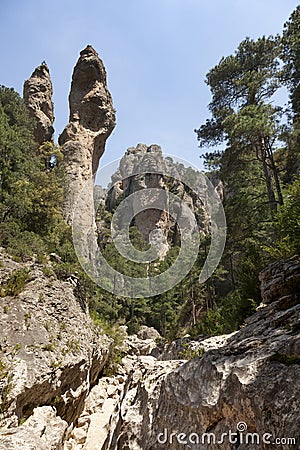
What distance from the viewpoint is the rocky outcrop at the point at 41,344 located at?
7383mm

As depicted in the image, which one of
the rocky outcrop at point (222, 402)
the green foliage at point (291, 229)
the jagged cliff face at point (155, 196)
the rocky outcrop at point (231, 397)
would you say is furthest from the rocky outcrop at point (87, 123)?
the rocky outcrop at point (231, 397)

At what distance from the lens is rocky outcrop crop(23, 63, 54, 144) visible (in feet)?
102

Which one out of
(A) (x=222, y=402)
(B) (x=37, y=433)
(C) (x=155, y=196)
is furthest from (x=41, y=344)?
(C) (x=155, y=196)

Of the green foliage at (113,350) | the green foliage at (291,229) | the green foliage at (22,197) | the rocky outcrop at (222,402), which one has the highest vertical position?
the green foliage at (22,197)

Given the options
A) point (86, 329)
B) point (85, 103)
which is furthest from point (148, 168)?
point (86, 329)

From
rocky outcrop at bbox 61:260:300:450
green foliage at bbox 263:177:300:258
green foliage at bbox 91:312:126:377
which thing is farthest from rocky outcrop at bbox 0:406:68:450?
green foliage at bbox 91:312:126:377

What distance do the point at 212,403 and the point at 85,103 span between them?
1388 inches

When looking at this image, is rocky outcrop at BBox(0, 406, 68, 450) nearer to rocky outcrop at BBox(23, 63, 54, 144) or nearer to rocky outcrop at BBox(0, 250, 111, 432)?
rocky outcrop at BBox(0, 250, 111, 432)

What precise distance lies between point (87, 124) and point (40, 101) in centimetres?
522

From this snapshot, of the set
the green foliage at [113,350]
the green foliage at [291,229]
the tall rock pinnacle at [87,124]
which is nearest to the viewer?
the green foliage at [291,229]

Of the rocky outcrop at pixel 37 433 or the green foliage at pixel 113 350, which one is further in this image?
the green foliage at pixel 113 350

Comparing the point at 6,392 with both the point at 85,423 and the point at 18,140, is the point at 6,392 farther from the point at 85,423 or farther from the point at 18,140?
the point at 18,140

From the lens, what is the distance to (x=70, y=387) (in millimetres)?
9633

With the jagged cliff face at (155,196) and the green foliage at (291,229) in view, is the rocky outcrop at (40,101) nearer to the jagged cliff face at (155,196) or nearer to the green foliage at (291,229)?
the jagged cliff face at (155,196)
